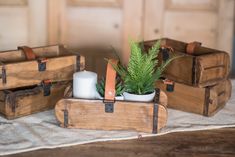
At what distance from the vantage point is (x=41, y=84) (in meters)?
1.35

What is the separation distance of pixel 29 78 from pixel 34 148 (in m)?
0.30

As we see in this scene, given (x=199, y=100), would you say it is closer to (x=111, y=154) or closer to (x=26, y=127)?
(x=111, y=154)

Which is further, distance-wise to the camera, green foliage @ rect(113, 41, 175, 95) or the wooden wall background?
the wooden wall background

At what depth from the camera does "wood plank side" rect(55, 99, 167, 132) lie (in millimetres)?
1196

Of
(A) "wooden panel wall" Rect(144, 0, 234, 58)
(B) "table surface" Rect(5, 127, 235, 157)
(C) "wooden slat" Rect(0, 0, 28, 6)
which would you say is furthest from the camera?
(A) "wooden panel wall" Rect(144, 0, 234, 58)

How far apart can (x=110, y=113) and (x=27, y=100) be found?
0.89 feet

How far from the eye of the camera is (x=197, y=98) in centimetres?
137

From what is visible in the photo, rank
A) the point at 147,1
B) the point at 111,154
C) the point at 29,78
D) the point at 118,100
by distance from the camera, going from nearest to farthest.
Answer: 1. the point at 111,154
2. the point at 118,100
3. the point at 29,78
4. the point at 147,1

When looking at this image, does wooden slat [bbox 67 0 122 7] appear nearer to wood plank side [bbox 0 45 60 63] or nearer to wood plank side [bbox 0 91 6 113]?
wood plank side [bbox 0 45 60 63]

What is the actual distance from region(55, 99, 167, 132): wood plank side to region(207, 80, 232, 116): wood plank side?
0.74 ft

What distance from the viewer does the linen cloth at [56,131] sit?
113cm

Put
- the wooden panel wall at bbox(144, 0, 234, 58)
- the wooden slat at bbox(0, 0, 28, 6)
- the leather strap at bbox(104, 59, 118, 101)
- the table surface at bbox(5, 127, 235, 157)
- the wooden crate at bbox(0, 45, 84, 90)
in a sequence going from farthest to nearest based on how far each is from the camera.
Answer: the wooden panel wall at bbox(144, 0, 234, 58) → the wooden slat at bbox(0, 0, 28, 6) → the wooden crate at bbox(0, 45, 84, 90) → the leather strap at bbox(104, 59, 118, 101) → the table surface at bbox(5, 127, 235, 157)

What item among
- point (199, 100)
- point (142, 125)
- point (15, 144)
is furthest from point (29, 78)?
point (199, 100)

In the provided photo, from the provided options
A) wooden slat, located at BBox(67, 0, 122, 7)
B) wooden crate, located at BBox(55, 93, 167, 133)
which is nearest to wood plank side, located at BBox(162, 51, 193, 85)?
wooden crate, located at BBox(55, 93, 167, 133)
